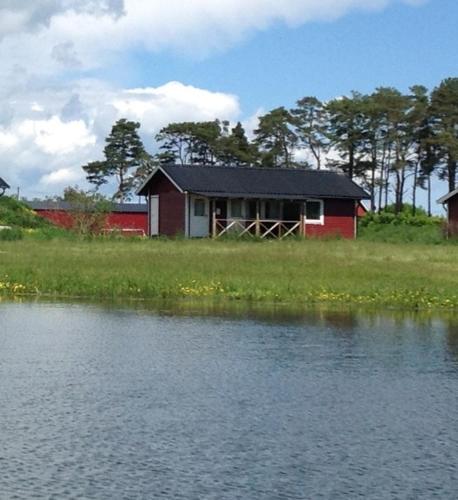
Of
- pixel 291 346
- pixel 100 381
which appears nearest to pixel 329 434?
pixel 100 381

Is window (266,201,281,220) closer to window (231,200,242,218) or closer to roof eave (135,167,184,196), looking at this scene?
window (231,200,242,218)

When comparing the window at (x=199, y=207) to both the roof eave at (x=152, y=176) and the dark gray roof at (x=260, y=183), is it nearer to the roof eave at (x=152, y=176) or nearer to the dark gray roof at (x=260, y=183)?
the dark gray roof at (x=260, y=183)

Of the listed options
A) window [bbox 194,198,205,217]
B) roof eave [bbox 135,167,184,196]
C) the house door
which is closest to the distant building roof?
window [bbox 194,198,205,217]

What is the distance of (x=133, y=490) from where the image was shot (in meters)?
10.4

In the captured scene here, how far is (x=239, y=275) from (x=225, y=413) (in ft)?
63.5

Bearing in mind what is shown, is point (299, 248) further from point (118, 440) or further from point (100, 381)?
point (118, 440)

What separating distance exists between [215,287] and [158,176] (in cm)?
2988

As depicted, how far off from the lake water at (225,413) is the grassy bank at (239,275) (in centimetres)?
700

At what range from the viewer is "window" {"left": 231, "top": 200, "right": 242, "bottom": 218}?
5888 centimetres

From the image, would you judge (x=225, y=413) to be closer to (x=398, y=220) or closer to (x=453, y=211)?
(x=453, y=211)

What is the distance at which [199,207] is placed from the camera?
2299 inches

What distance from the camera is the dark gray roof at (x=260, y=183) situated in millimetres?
57250

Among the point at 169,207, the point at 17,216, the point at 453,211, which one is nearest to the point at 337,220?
the point at 453,211

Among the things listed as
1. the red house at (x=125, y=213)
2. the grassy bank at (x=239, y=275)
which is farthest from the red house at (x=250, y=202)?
the red house at (x=125, y=213)
